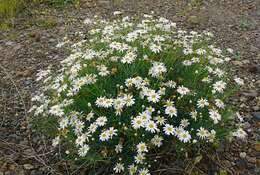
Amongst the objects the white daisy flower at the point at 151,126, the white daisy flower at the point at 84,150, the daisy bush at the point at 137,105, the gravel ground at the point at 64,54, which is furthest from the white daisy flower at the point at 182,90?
the white daisy flower at the point at 84,150

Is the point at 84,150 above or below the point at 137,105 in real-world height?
below

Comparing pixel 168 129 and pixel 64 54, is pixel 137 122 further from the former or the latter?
pixel 64 54

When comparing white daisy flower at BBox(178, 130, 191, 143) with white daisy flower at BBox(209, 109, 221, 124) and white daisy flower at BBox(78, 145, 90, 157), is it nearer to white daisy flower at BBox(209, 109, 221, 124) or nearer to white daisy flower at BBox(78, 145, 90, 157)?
white daisy flower at BBox(209, 109, 221, 124)

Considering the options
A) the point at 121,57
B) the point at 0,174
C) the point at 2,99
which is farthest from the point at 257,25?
→ the point at 0,174

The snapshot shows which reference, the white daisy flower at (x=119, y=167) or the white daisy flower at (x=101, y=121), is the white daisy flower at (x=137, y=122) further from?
the white daisy flower at (x=119, y=167)

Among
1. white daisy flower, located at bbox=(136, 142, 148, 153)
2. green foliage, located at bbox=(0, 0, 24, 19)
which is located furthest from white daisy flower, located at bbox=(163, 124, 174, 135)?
green foliage, located at bbox=(0, 0, 24, 19)

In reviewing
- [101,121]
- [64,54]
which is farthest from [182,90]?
[64,54]
